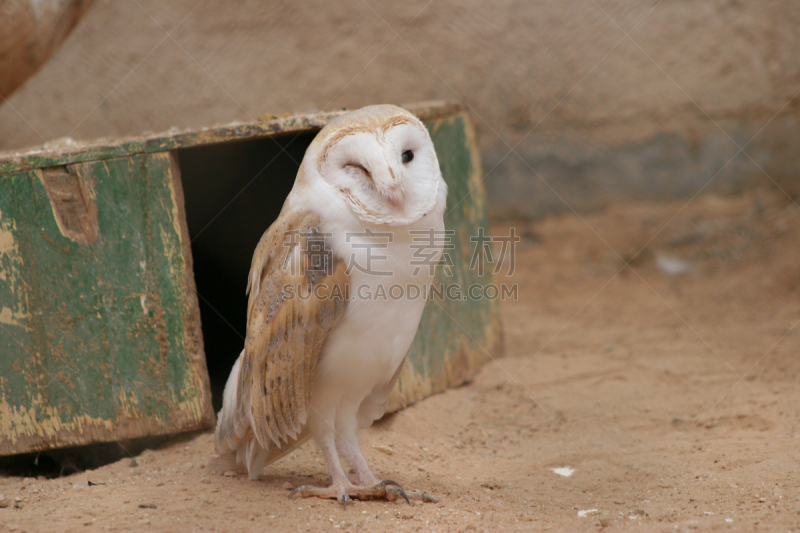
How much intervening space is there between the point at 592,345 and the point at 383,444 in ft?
6.43

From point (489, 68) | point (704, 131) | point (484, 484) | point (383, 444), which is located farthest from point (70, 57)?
point (704, 131)

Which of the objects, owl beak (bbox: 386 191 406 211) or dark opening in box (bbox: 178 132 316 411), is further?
dark opening in box (bbox: 178 132 316 411)

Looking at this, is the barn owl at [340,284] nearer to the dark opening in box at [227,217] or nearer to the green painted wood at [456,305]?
the green painted wood at [456,305]

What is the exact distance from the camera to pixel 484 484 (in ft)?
8.79

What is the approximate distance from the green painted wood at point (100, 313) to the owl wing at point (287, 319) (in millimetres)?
609

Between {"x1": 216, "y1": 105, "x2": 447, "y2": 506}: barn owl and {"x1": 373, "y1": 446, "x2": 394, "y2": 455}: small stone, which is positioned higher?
{"x1": 216, "y1": 105, "x2": 447, "y2": 506}: barn owl

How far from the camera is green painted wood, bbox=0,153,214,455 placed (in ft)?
9.07

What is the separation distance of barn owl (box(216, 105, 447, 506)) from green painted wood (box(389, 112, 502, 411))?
93cm

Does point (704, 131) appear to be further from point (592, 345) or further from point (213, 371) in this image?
point (213, 371)

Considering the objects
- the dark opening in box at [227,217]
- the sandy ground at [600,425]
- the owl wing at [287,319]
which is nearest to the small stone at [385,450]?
the sandy ground at [600,425]

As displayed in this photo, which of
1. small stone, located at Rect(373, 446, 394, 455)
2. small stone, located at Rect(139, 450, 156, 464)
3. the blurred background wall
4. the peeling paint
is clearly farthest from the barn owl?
the blurred background wall

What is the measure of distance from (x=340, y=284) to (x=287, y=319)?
0.23 metres

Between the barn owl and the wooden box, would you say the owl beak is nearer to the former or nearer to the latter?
the barn owl

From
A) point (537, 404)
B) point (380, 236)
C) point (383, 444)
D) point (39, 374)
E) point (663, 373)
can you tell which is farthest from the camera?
point (663, 373)
